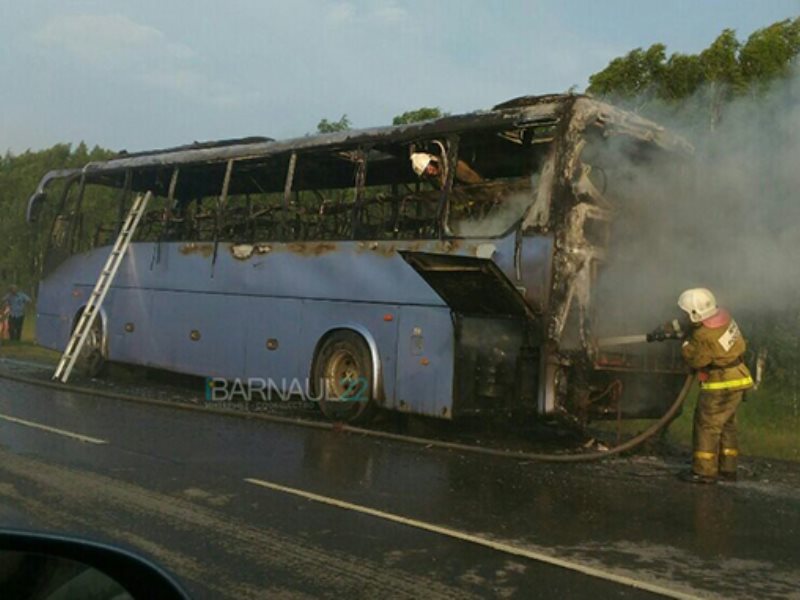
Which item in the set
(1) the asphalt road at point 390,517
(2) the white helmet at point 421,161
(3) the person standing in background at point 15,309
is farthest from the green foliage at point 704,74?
(3) the person standing in background at point 15,309

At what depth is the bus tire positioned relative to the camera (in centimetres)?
1458

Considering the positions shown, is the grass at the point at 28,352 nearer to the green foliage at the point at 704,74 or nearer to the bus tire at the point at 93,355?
the bus tire at the point at 93,355

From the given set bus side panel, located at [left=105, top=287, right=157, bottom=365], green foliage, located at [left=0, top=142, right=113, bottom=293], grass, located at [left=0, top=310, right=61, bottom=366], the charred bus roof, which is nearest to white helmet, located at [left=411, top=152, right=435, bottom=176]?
the charred bus roof

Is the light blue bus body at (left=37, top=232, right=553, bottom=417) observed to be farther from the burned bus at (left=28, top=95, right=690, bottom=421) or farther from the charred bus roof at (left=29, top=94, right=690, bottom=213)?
the charred bus roof at (left=29, top=94, right=690, bottom=213)

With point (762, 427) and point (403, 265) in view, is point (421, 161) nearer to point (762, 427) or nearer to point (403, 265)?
point (403, 265)

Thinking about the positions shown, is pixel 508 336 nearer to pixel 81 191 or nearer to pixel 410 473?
pixel 410 473

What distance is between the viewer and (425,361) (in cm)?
962

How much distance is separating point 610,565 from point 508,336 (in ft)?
14.4

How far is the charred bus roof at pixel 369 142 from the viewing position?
8.91 meters

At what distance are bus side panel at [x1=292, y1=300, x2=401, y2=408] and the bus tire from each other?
4.87 meters

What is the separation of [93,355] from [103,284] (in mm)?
1319

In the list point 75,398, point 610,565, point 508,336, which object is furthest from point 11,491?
point 75,398

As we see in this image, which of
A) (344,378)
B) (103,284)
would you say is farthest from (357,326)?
(103,284)

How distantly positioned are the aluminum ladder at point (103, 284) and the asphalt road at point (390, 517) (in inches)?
184
